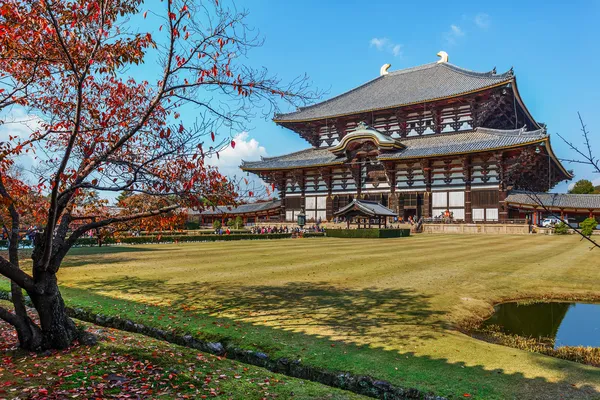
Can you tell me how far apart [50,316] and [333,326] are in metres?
4.34

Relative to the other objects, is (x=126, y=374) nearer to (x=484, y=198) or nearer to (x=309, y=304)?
(x=309, y=304)

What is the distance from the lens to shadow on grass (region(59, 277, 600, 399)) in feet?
15.3

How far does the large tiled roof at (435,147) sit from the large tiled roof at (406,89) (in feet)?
14.9

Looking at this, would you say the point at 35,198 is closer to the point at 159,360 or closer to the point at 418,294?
the point at 159,360

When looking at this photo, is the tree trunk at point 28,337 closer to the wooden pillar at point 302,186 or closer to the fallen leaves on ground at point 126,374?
the fallen leaves on ground at point 126,374

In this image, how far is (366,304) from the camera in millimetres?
8516

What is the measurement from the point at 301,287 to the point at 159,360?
18.0ft

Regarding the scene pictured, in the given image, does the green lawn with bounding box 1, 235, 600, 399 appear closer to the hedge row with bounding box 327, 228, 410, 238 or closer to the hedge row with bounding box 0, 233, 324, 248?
the hedge row with bounding box 0, 233, 324, 248

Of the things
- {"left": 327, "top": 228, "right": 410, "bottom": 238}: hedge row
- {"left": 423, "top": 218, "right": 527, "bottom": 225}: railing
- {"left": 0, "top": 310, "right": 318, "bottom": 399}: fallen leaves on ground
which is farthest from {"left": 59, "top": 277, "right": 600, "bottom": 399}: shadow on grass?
{"left": 423, "top": 218, "right": 527, "bottom": 225}: railing

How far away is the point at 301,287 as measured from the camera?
1034 centimetres

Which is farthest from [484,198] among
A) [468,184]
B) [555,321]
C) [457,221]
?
[555,321]

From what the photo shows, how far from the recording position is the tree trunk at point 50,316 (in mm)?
5535

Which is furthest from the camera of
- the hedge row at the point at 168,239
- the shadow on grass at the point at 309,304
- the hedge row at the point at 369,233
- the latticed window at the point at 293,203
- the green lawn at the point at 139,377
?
the latticed window at the point at 293,203

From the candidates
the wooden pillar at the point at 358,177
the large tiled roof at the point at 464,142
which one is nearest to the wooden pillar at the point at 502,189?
the large tiled roof at the point at 464,142
